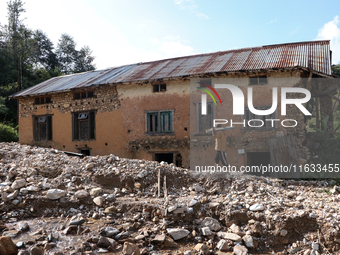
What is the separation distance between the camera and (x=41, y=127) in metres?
15.4

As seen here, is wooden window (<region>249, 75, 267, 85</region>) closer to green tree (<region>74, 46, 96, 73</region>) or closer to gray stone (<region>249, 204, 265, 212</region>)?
gray stone (<region>249, 204, 265, 212</region>)

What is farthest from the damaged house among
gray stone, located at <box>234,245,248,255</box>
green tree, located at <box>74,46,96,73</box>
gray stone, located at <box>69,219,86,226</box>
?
green tree, located at <box>74,46,96,73</box>

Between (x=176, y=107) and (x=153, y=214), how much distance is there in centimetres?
666

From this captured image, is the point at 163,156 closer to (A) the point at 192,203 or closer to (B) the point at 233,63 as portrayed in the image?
(B) the point at 233,63

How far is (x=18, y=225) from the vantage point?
16.3 ft

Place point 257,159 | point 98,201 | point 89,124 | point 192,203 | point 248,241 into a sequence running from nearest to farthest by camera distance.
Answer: point 248,241
point 192,203
point 98,201
point 257,159
point 89,124

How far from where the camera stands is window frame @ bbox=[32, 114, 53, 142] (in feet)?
48.9

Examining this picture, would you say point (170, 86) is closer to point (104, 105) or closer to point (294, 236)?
point (104, 105)

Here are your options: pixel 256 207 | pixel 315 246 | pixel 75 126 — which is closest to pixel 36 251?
pixel 256 207

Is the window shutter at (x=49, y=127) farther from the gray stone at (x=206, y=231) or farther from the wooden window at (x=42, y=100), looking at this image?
the gray stone at (x=206, y=231)

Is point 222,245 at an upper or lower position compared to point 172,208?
lower

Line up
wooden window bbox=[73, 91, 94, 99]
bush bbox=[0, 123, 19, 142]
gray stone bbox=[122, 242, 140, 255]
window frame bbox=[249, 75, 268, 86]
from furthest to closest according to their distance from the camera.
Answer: bush bbox=[0, 123, 19, 142] → wooden window bbox=[73, 91, 94, 99] → window frame bbox=[249, 75, 268, 86] → gray stone bbox=[122, 242, 140, 255]

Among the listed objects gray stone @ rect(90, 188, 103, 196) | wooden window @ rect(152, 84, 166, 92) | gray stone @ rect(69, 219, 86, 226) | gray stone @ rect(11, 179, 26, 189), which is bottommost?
gray stone @ rect(69, 219, 86, 226)

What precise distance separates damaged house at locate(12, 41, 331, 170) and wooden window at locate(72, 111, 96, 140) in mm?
48
